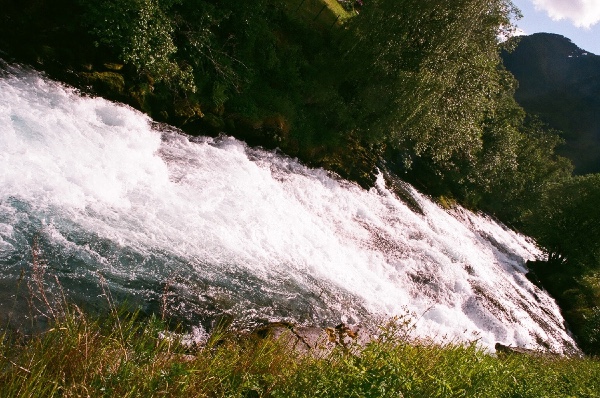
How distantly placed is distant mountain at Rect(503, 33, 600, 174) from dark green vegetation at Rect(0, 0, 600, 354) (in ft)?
349

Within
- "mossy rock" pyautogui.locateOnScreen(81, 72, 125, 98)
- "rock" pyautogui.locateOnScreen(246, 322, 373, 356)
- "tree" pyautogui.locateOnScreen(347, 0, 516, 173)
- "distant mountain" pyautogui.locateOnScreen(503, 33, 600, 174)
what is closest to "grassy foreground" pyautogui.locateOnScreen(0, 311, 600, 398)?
"rock" pyautogui.locateOnScreen(246, 322, 373, 356)

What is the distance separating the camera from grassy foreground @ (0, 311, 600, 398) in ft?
10.8

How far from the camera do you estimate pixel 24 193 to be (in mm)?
6848

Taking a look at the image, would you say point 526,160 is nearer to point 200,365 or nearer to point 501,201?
point 501,201

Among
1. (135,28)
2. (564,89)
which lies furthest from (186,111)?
(564,89)

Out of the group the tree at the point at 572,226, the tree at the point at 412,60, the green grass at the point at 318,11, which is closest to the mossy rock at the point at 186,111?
the tree at the point at 412,60

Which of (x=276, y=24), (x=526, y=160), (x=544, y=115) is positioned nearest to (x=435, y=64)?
(x=276, y=24)

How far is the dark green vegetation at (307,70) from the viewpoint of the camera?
10.7m

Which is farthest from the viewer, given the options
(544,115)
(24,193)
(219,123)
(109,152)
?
(544,115)

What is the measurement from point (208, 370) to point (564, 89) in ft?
559

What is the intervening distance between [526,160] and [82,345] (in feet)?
173

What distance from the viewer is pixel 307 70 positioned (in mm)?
18656

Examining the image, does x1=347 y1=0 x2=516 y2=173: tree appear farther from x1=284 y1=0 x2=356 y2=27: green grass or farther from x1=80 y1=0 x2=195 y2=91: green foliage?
x1=80 y1=0 x2=195 y2=91: green foliage

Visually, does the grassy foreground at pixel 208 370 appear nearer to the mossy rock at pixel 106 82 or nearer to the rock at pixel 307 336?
the rock at pixel 307 336
